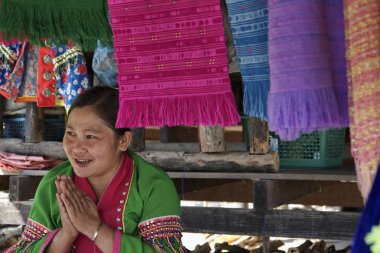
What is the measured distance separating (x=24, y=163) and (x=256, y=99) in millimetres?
3288

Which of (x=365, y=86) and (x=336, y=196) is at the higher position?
(x=365, y=86)

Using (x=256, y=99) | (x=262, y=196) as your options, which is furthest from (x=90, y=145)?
(x=262, y=196)

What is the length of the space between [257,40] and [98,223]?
3.76ft

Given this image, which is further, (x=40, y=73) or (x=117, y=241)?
(x=40, y=73)

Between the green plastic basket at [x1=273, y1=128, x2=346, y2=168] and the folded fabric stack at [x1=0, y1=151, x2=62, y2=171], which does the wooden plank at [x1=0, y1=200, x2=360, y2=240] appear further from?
the folded fabric stack at [x1=0, y1=151, x2=62, y2=171]

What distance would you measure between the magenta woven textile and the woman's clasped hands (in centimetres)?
44

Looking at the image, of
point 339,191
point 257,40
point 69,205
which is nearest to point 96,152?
point 69,205

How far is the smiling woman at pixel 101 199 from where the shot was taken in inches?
113

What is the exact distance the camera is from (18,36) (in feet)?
9.78

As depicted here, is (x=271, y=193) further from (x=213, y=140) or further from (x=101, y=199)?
(x=101, y=199)

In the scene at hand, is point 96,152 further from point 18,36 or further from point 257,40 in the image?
point 257,40

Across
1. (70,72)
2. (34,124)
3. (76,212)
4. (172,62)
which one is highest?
(70,72)

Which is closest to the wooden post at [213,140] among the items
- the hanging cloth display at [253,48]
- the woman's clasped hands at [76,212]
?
the woman's clasped hands at [76,212]

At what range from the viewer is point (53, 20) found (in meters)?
2.98
